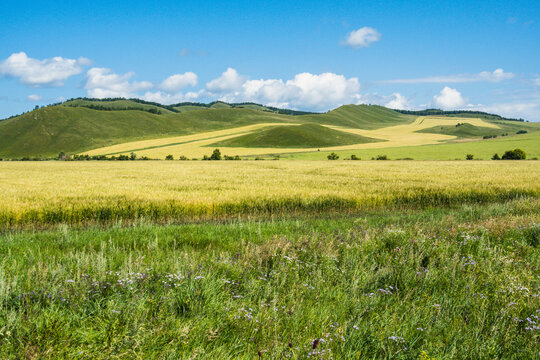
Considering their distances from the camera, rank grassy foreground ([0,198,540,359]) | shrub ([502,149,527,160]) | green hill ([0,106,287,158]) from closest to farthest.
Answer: grassy foreground ([0,198,540,359]), shrub ([502,149,527,160]), green hill ([0,106,287,158])

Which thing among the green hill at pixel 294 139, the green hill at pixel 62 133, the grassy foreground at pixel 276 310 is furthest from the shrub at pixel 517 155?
the green hill at pixel 62 133

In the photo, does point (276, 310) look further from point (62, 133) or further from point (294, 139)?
point (62, 133)

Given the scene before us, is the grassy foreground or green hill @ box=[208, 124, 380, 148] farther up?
green hill @ box=[208, 124, 380, 148]

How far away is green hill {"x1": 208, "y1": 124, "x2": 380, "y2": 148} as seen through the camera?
426ft

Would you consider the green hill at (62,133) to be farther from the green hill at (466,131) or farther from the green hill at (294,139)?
the green hill at (466,131)

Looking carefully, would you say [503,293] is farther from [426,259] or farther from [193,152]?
[193,152]

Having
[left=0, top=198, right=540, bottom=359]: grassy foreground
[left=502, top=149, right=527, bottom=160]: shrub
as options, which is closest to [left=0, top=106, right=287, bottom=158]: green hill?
[left=502, top=149, right=527, bottom=160]: shrub

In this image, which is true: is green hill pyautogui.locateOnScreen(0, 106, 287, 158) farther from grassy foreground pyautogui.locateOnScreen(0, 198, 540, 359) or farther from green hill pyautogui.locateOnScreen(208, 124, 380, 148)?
grassy foreground pyautogui.locateOnScreen(0, 198, 540, 359)

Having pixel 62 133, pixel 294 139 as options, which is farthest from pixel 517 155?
pixel 62 133

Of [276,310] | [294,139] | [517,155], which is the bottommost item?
[276,310]

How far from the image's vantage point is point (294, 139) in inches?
5374

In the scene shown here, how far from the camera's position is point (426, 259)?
6457 mm

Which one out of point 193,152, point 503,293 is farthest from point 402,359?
point 193,152

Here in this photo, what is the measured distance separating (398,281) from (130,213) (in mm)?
11080
